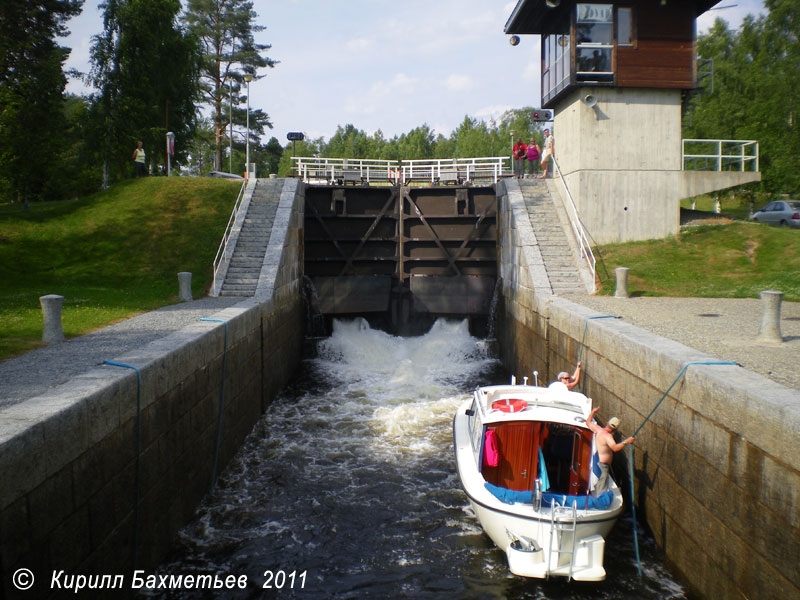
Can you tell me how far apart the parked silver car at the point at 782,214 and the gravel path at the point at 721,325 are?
12.7m

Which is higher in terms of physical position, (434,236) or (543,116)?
(543,116)

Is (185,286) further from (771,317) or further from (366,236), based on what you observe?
(771,317)

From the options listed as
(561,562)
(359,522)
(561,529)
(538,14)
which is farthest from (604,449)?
(538,14)

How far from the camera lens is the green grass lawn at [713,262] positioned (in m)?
14.2

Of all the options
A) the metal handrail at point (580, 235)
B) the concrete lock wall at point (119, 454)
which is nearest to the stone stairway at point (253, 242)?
the concrete lock wall at point (119, 454)

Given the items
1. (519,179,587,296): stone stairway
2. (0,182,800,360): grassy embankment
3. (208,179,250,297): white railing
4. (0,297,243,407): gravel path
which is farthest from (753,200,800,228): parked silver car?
(0,297,243,407): gravel path

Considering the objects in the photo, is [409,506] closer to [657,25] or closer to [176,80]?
[657,25]

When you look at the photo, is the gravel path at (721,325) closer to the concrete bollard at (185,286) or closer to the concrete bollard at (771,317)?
the concrete bollard at (771,317)

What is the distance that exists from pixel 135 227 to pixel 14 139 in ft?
12.7

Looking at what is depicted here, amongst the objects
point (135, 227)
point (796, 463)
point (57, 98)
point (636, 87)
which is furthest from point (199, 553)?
point (57, 98)

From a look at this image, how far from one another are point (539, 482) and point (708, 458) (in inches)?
67.7

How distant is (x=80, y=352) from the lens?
8.14m

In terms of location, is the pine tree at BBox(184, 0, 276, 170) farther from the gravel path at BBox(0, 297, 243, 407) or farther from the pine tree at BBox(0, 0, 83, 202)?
the gravel path at BBox(0, 297, 243, 407)

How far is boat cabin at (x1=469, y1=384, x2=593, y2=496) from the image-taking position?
7250mm
